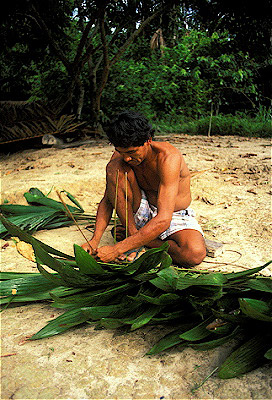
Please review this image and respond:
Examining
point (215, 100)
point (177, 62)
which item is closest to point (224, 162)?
point (215, 100)

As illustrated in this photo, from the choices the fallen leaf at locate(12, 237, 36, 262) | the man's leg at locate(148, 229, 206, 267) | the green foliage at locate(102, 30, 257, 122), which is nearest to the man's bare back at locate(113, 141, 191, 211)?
the man's leg at locate(148, 229, 206, 267)

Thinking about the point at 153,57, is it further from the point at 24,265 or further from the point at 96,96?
the point at 24,265

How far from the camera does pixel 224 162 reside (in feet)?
14.2

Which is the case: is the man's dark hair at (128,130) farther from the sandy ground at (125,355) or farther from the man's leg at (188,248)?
the sandy ground at (125,355)

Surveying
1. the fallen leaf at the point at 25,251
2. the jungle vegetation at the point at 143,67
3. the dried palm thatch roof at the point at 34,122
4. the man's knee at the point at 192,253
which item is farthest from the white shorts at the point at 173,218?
the jungle vegetation at the point at 143,67

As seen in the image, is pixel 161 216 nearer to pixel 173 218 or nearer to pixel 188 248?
pixel 188 248

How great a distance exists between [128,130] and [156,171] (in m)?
0.35

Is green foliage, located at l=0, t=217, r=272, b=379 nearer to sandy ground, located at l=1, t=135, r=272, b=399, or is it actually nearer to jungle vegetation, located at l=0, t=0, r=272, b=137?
sandy ground, located at l=1, t=135, r=272, b=399

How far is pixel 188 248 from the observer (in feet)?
6.99

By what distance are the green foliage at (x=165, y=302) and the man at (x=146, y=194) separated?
0.35 m

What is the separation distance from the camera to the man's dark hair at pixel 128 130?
6.38ft

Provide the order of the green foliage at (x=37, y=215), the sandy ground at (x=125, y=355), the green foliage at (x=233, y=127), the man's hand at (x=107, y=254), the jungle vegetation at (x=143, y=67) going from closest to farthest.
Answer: the sandy ground at (x=125, y=355) < the man's hand at (x=107, y=254) < the green foliage at (x=37, y=215) < the jungle vegetation at (x=143, y=67) < the green foliage at (x=233, y=127)

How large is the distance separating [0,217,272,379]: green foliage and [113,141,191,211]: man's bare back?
72 cm

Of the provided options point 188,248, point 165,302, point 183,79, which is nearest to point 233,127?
point 183,79
